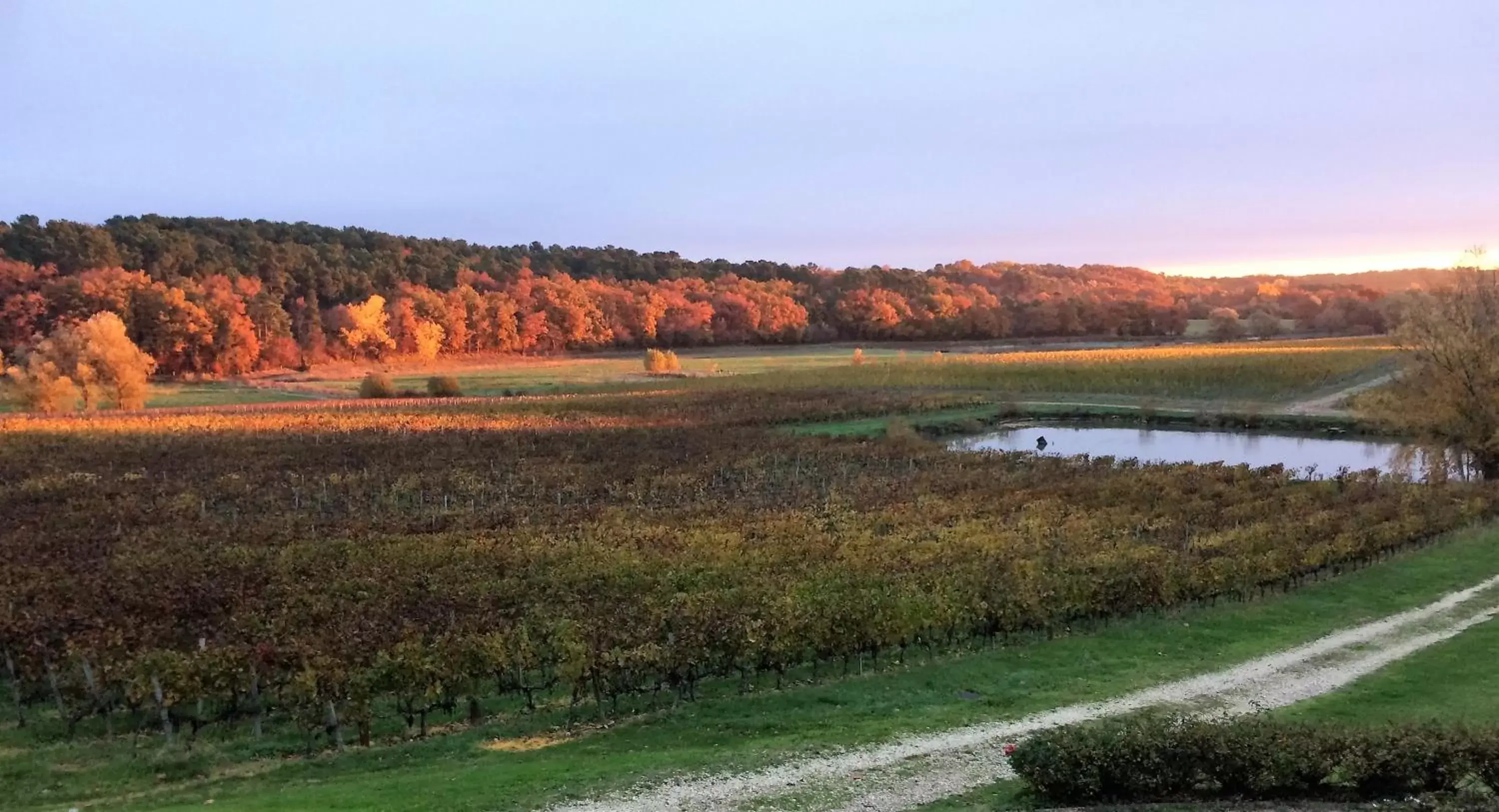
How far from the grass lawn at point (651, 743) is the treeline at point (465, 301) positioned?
90.1 meters

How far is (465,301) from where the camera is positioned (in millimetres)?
132000

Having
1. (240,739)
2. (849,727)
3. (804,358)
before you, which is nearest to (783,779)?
(849,727)

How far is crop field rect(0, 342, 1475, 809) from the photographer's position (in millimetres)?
14484

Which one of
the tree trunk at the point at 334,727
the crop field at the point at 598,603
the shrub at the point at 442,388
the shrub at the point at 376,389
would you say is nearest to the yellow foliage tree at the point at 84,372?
the shrub at the point at 376,389

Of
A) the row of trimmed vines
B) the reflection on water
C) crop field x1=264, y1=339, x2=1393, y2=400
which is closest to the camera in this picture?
the row of trimmed vines

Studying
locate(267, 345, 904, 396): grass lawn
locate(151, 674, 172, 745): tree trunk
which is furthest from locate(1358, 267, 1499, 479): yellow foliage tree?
locate(267, 345, 904, 396): grass lawn

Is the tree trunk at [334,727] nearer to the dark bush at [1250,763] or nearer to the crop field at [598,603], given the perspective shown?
the crop field at [598,603]

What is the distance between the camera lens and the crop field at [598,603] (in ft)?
47.5

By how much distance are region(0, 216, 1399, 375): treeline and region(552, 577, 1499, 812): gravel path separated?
3797 inches

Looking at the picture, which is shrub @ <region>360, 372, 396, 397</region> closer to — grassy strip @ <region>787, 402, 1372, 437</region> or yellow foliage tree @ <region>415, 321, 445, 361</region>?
yellow foliage tree @ <region>415, 321, 445, 361</region>

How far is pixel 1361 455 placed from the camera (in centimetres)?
5209

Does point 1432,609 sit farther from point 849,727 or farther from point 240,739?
point 240,739

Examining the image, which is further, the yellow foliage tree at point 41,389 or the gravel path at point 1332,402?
the yellow foliage tree at point 41,389

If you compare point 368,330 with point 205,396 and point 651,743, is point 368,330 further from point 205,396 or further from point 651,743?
point 651,743
